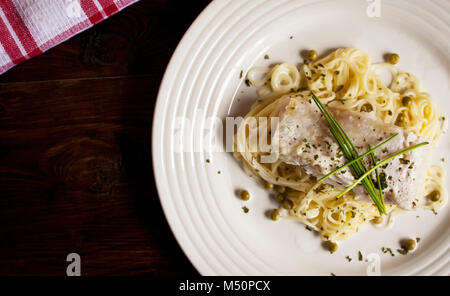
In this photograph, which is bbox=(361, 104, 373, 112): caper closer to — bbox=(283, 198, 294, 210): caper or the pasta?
the pasta

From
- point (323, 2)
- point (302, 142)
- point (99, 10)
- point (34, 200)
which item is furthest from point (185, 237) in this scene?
point (323, 2)

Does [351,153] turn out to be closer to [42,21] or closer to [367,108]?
[367,108]

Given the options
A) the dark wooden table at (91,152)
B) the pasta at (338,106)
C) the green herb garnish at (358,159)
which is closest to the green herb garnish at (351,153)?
the green herb garnish at (358,159)

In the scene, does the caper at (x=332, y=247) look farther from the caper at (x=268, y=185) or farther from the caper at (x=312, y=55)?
the caper at (x=312, y=55)

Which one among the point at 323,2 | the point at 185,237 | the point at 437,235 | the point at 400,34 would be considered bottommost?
the point at 437,235

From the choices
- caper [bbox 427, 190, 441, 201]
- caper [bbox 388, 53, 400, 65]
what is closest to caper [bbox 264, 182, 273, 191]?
caper [bbox 427, 190, 441, 201]

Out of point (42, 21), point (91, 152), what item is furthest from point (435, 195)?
point (42, 21)
